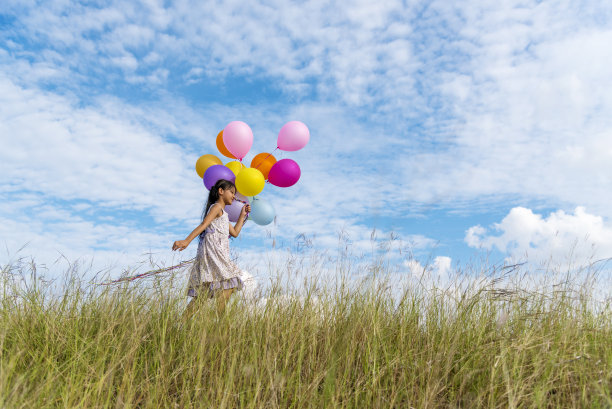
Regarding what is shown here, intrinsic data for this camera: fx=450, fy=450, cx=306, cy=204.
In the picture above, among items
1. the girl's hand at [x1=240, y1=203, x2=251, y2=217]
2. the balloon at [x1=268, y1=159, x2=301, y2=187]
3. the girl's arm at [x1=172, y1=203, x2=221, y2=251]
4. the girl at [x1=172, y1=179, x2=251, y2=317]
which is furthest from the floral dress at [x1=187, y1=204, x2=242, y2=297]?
the balloon at [x1=268, y1=159, x2=301, y2=187]

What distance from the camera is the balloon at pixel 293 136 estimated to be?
19.7 ft

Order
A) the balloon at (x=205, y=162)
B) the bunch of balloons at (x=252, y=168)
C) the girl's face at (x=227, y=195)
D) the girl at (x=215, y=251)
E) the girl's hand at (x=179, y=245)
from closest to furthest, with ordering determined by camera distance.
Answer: the girl's hand at (x=179, y=245) < the girl at (x=215, y=251) < the girl's face at (x=227, y=195) < the bunch of balloons at (x=252, y=168) < the balloon at (x=205, y=162)

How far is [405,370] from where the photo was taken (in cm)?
300

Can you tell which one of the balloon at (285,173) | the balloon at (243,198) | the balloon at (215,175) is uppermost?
the balloon at (285,173)

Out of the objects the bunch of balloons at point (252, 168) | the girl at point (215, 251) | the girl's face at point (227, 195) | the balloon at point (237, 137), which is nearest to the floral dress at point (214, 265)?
the girl at point (215, 251)

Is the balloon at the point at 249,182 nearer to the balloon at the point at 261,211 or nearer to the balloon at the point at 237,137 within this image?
the balloon at the point at 261,211

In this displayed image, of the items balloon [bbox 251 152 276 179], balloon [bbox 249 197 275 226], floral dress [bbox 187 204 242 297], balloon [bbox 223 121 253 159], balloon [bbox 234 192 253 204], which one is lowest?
floral dress [bbox 187 204 242 297]

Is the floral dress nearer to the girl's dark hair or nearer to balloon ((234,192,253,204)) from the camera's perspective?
the girl's dark hair

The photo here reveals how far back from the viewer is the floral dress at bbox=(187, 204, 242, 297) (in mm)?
4945

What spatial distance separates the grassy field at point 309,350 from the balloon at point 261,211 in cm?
201

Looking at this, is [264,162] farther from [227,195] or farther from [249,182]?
[227,195]

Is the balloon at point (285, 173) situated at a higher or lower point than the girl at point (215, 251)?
higher

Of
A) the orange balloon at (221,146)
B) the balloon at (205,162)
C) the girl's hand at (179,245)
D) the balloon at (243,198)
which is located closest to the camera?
the girl's hand at (179,245)

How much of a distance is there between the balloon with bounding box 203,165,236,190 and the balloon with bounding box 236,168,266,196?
176mm
